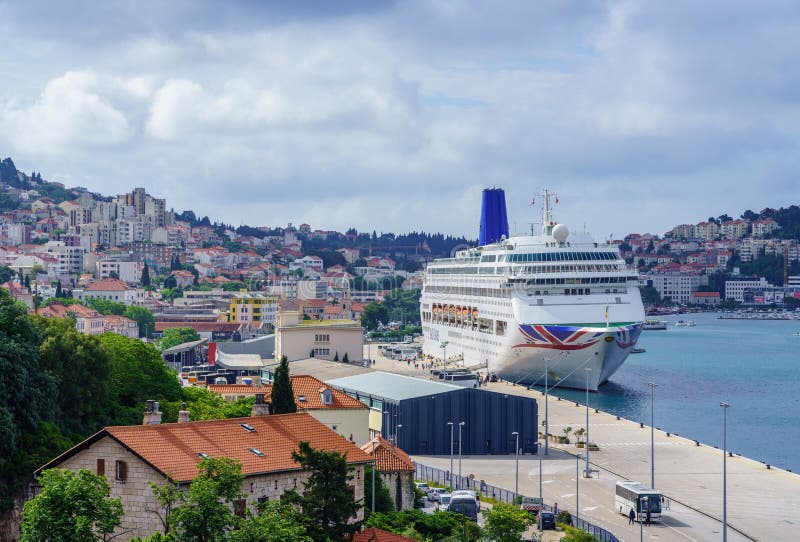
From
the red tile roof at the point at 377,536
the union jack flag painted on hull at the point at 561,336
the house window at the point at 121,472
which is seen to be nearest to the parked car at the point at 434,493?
the red tile roof at the point at 377,536

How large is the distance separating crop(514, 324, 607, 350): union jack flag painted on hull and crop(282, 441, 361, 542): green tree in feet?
127

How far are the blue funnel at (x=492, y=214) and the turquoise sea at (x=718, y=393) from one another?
13523 mm

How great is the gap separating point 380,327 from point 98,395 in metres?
107

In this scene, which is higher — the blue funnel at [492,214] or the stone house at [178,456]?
the blue funnel at [492,214]

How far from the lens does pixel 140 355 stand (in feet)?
112

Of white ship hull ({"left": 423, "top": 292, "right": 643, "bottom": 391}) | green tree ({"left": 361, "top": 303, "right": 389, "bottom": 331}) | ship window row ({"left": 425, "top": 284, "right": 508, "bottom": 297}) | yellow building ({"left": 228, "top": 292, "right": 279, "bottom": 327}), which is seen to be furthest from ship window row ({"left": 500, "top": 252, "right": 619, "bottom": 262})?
green tree ({"left": 361, "top": 303, "right": 389, "bottom": 331})

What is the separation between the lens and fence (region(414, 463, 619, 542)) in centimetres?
2756

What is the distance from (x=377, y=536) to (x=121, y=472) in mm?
4361

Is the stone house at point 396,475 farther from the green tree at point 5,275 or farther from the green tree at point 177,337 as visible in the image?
the green tree at point 5,275

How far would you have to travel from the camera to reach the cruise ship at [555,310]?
5900cm

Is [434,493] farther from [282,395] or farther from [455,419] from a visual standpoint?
[455,419]

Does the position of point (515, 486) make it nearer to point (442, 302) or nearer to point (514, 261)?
point (514, 261)

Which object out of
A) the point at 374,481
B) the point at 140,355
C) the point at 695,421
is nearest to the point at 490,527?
the point at 374,481

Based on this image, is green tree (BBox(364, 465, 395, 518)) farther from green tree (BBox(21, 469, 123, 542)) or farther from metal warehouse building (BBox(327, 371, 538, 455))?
metal warehouse building (BBox(327, 371, 538, 455))
